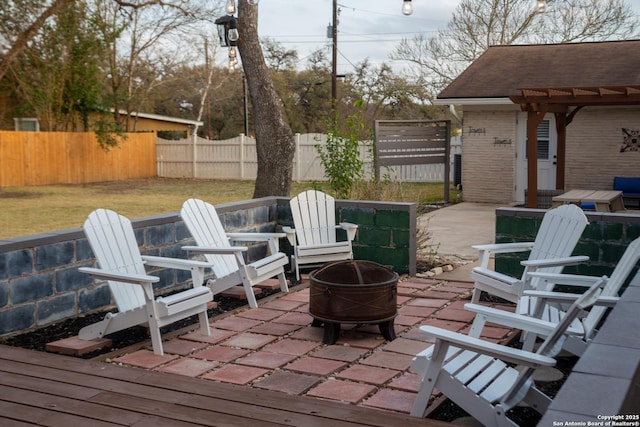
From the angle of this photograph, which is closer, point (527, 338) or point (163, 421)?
point (163, 421)

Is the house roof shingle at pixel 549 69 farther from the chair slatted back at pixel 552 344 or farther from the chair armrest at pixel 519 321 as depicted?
the chair slatted back at pixel 552 344

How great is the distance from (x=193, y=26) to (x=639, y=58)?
15.2 meters

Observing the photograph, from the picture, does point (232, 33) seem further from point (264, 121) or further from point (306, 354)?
point (306, 354)

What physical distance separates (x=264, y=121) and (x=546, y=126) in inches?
300

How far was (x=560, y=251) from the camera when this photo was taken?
208 inches

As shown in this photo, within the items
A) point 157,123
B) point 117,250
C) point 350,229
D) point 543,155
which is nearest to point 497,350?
point 117,250

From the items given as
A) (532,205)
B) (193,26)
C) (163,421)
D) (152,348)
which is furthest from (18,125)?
(163,421)

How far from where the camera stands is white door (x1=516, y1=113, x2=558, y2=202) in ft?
49.3

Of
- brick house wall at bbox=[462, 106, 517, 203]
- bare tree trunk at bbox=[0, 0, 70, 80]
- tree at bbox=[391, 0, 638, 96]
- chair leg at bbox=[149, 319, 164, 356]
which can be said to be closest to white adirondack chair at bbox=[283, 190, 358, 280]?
chair leg at bbox=[149, 319, 164, 356]

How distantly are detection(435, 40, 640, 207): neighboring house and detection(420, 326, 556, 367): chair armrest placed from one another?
10.7m

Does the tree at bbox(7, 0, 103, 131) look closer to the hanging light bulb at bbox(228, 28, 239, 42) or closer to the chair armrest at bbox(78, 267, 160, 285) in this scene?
the hanging light bulb at bbox(228, 28, 239, 42)

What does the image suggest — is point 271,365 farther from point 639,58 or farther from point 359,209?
point 639,58

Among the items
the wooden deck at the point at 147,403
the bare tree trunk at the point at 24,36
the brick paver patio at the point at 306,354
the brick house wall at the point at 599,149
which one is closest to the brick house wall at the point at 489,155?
the brick house wall at the point at 599,149

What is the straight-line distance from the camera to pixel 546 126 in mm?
15102
